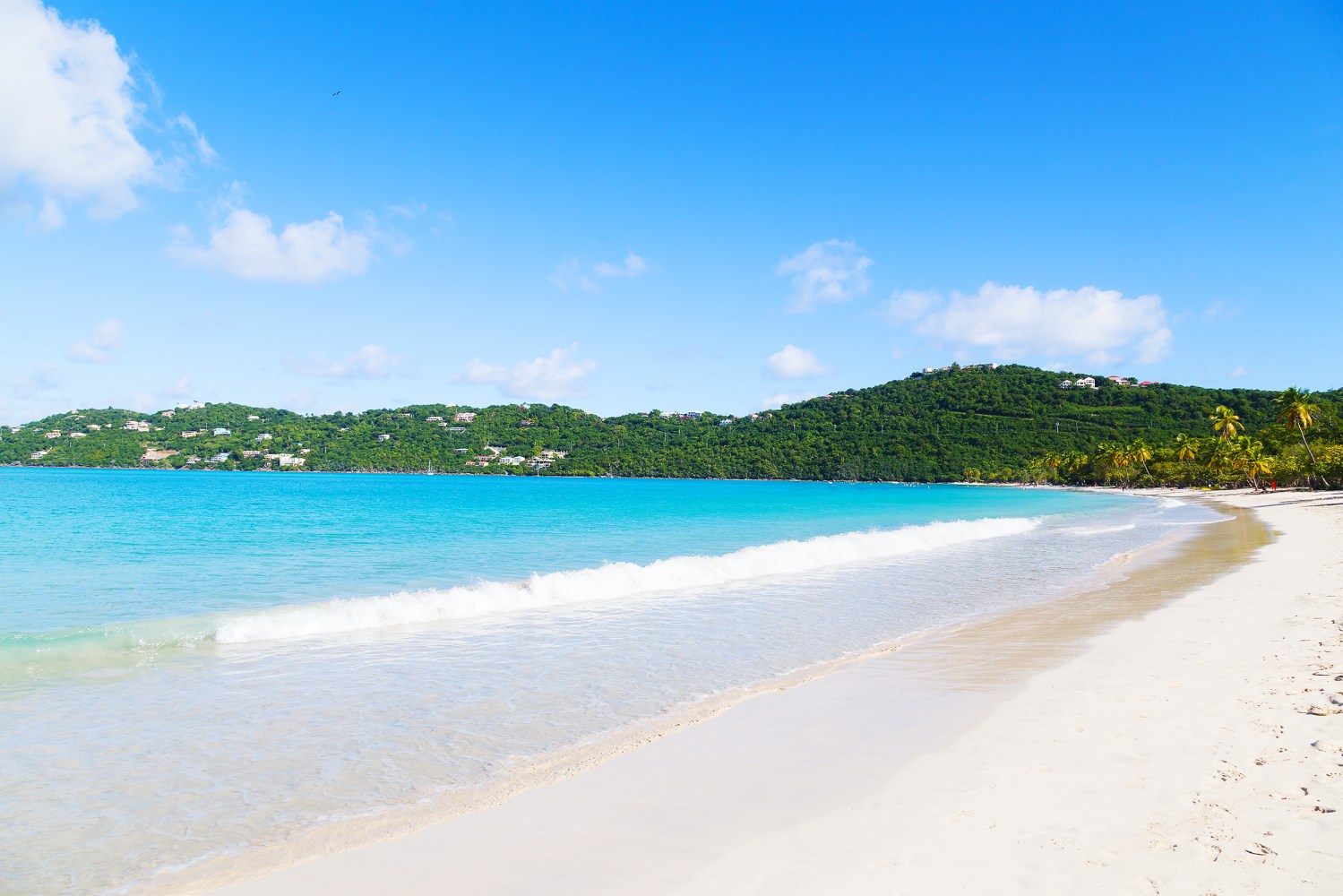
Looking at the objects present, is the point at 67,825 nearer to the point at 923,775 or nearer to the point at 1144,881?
the point at 923,775

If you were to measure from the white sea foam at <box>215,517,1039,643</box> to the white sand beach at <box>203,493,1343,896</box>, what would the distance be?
323 inches

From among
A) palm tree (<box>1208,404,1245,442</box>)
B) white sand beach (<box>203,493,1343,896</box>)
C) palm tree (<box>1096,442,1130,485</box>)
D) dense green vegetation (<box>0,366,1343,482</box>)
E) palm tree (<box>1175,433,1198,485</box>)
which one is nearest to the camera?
white sand beach (<box>203,493,1343,896</box>)

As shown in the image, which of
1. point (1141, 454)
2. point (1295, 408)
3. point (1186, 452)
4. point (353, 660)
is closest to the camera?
point (353, 660)

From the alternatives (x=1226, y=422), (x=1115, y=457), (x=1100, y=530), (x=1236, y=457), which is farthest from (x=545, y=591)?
(x=1115, y=457)

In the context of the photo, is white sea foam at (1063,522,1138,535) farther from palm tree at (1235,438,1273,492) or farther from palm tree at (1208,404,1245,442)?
palm tree at (1208,404,1245,442)

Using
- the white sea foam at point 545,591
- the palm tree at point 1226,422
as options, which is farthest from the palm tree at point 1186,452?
the white sea foam at point 545,591

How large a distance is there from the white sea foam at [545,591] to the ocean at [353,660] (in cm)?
8

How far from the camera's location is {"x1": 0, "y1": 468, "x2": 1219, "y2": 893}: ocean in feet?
18.5

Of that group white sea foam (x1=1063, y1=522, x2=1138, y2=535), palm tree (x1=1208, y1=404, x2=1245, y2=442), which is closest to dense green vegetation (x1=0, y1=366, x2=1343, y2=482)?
palm tree (x1=1208, y1=404, x2=1245, y2=442)

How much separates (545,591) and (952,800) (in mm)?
12017

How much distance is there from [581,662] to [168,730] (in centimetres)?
489

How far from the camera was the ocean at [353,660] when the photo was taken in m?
5.64

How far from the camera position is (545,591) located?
16266mm

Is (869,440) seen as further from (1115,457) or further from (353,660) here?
(353,660)
